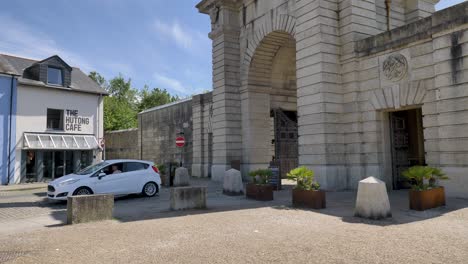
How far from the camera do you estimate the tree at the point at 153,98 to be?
60.0 m

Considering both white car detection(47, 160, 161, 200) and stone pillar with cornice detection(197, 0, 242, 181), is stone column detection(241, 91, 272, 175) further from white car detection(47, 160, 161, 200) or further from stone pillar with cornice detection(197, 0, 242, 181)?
white car detection(47, 160, 161, 200)

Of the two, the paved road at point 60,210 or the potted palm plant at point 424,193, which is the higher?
the potted palm plant at point 424,193

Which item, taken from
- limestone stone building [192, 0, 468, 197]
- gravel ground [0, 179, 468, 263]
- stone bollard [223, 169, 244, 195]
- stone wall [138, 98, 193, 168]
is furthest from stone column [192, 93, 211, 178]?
gravel ground [0, 179, 468, 263]

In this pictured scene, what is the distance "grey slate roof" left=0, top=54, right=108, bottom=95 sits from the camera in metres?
22.6

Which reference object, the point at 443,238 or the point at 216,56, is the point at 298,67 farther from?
the point at 443,238

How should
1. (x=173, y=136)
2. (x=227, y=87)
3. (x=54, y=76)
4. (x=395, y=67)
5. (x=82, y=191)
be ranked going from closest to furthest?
1. (x=82, y=191)
2. (x=395, y=67)
3. (x=227, y=87)
4. (x=54, y=76)
5. (x=173, y=136)

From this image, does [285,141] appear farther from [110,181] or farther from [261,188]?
[110,181]

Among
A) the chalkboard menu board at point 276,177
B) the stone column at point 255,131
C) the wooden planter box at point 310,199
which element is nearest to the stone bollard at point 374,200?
the wooden planter box at point 310,199

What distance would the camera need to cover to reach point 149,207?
420 inches

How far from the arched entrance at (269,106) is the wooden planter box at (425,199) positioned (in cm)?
1018

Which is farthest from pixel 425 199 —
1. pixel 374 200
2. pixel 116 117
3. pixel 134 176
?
pixel 116 117

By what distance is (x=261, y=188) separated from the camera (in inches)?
454

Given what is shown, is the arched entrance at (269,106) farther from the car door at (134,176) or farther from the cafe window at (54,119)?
the cafe window at (54,119)

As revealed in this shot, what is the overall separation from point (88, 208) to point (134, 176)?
15.2 feet
